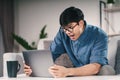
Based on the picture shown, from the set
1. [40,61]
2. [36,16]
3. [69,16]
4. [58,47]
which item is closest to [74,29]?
[69,16]

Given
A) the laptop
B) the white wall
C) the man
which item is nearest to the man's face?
the man

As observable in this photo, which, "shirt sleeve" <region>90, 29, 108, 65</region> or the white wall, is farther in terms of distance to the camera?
the white wall

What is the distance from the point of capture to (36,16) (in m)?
5.80

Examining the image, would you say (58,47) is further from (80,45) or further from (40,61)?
(40,61)

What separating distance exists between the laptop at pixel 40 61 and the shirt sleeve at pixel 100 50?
0.91ft

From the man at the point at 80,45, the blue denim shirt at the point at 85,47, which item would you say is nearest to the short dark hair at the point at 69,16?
the man at the point at 80,45

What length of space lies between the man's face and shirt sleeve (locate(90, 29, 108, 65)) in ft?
0.36

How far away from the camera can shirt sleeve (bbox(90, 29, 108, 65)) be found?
1598mm

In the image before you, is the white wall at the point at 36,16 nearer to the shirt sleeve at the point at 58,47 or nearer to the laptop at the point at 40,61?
the shirt sleeve at the point at 58,47

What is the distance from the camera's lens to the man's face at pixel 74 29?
1.68m

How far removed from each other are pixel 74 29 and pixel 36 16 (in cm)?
414

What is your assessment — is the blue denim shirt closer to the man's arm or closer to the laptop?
the man's arm

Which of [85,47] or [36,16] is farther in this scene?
[36,16]

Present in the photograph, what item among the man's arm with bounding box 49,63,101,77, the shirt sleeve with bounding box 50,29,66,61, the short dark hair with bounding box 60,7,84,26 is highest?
the short dark hair with bounding box 60,7,84,26
